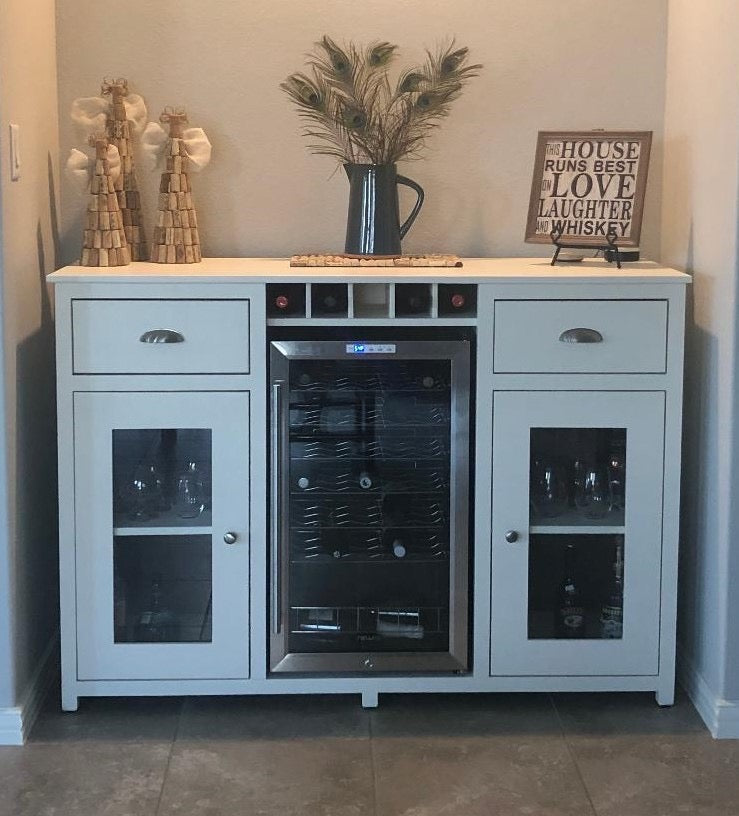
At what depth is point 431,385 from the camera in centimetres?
285

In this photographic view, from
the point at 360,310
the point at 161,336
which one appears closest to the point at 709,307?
the point at 360,310

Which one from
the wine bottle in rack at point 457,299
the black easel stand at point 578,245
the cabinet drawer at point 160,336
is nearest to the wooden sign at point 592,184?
the black easel stand at point 578,245

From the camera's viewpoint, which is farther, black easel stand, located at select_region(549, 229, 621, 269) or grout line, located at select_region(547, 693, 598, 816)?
black easel stand, located at select_region(549, 229, 621, 269)

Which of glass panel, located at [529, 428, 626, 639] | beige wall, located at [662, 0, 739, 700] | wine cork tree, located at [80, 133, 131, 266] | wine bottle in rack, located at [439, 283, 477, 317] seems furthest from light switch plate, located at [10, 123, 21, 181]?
beige wall, located at [662, 0, 739, 700]

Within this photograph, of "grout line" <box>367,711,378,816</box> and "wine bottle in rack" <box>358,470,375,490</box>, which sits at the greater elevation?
"wine bottle in rack" <box>358,470,375,490</box>

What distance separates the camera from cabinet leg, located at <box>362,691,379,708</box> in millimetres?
2910

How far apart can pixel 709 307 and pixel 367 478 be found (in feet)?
2.82

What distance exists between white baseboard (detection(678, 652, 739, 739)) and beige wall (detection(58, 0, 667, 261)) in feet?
3.68

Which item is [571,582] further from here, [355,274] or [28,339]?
[28,339]

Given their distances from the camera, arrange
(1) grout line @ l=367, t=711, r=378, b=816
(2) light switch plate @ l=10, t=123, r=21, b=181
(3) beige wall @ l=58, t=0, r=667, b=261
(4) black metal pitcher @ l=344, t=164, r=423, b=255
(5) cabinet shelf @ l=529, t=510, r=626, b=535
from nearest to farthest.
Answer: (1) grout line @ l=367, t=711, r=378, b=816 → (2) light switch plate @ l=10, t=123, r=21, b=181 → (5) cabinet shelf @ l=529, t=510, r=626, b=535 → (4) black metal pitcher @ l=344, t=164, r=423, b=255 → (3) beige wall @ l=58, t=0, r=667, b=261

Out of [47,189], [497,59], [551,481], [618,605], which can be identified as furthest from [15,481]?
[497,59]

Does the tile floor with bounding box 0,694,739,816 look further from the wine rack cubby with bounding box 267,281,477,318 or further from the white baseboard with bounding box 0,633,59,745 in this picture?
the wine rack cubby with bounding box 267,281,477,318

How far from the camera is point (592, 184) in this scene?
10.2ft

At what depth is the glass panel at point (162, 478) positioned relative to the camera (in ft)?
9.28
